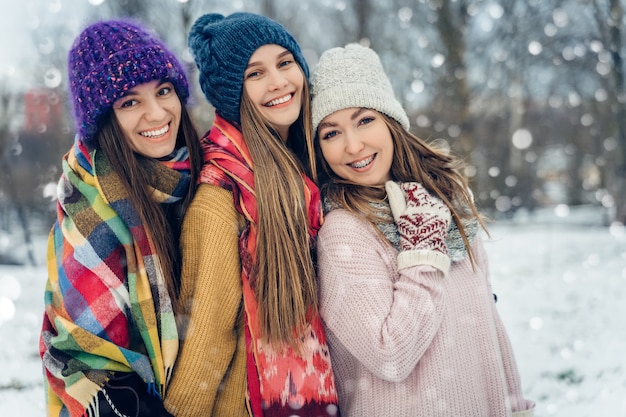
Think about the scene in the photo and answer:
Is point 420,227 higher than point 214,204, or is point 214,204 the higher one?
point 214,204

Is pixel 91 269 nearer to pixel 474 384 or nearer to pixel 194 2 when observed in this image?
pixel 474 384

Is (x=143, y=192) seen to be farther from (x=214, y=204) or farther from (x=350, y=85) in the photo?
(x=350, y=85)

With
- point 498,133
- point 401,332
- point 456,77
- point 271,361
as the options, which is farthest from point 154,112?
point 498,133

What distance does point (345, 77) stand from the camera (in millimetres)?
2246

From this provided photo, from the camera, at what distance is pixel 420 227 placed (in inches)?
77.5

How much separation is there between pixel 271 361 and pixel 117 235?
0.77 metres

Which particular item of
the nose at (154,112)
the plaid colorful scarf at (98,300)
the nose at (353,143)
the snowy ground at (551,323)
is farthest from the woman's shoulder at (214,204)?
the snowy ground at (551,323)

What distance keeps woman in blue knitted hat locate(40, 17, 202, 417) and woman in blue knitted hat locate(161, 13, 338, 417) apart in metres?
0.11

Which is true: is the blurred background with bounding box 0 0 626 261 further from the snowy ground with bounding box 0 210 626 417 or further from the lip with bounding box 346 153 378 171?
the lip with bounding box 346 153 378 171

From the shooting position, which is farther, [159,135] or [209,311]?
[159,135]

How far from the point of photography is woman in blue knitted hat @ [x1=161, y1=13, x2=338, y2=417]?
6.07ft

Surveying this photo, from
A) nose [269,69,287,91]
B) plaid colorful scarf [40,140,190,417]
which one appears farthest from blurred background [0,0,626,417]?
nose [269,69,287,91]

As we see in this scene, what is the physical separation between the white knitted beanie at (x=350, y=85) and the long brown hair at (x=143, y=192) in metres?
0.67

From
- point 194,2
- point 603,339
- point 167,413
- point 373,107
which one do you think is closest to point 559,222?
point 603,339
